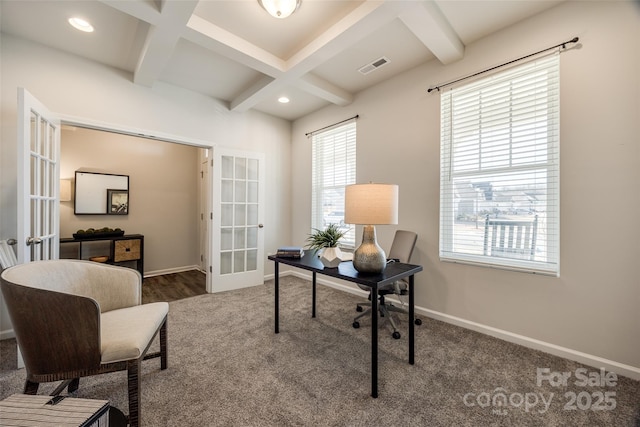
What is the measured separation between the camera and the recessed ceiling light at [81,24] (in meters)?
2.16

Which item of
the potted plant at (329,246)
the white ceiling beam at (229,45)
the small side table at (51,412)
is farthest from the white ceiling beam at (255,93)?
the small side table at (51,412)

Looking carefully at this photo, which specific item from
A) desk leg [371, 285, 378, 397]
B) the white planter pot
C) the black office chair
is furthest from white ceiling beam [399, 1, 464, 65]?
desk leg [371, 285, 378, 397]

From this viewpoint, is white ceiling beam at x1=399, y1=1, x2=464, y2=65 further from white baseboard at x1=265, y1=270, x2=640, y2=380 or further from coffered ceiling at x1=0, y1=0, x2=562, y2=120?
white baseboard at x1=265, y1=270, x2=640, y2=380

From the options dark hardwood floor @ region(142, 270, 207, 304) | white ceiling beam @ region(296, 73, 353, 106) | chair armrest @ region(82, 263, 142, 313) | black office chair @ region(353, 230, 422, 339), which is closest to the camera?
chair armrest @ region(82, 263, 142, 313)

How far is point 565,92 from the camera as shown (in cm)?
197

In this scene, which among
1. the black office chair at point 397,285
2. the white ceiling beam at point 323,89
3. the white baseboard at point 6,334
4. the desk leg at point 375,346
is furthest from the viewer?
the white ceiling beam at point 323,89

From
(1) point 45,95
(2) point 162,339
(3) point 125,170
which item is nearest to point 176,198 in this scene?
(3) point 125,170

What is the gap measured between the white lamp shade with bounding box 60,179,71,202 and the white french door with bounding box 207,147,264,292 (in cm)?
237

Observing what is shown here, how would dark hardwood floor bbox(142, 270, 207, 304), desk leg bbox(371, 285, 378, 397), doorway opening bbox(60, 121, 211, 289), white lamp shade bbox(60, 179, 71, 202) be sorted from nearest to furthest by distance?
desk leg bbox(371, 285, 378, 397) < dark hardwood floor bbox(142, 270, 207, 304) < white lamp shade bbox(60, 179, 71, 202) < doorway opening bbox(60, 121, 211, 289)

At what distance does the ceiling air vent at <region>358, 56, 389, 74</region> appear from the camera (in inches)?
108

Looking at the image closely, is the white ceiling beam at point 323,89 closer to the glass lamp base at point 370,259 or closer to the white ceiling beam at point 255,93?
the white ceiling beam at point 255,93

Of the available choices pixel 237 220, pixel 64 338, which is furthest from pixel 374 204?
pixel 237 220

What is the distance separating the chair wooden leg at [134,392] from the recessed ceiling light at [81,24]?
2.76 meters

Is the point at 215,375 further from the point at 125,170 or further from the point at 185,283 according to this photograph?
the point at 125,170
